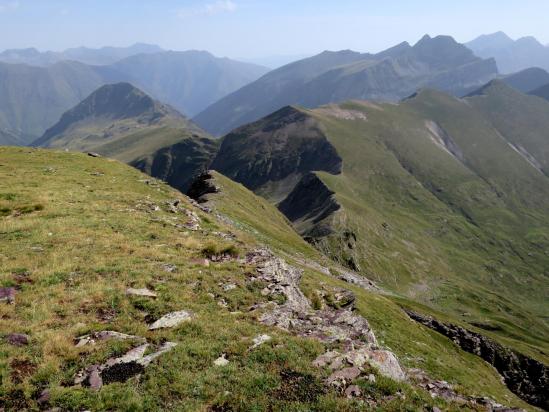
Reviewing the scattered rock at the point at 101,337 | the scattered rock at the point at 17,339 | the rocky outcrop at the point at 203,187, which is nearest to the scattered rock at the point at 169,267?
the scattered rock at the point at 101,337

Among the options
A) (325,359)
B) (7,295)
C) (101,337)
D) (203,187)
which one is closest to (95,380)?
(101,337)

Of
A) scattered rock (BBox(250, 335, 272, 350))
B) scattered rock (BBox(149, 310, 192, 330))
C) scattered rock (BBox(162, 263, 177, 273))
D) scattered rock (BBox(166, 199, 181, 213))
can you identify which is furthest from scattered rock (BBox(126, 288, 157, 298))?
scattered rock (BBox(166, 199, 181, 213))

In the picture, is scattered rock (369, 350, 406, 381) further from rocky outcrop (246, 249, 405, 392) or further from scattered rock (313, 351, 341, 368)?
scattered rock (313, 351, 341, 368)

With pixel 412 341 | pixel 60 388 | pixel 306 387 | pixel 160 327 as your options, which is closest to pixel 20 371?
pixel 60 388

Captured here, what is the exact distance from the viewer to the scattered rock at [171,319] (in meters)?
21.5

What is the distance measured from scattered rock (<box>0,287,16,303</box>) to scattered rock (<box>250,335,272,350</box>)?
1268 centimetres

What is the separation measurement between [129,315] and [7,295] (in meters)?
6.66

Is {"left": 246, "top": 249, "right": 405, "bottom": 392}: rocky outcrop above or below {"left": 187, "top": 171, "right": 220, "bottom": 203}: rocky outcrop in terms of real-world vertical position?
above

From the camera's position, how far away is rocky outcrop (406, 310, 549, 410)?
67.2 metres

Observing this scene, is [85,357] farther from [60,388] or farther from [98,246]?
[98,246]

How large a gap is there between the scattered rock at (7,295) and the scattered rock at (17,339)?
355cm

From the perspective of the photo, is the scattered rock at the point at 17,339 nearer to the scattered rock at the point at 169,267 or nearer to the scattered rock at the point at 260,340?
the scattered rock at the point at 169,267

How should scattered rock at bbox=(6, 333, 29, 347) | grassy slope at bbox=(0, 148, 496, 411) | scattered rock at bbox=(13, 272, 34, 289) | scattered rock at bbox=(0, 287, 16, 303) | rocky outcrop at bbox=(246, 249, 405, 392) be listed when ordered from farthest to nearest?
1. scattered rock at bbox=(13, 272, 34, 289)
2. scattered rock at bbox=(0, 287, 16, 303)
3. rocky outcrop at bbox=(246, 249, 405, 392)
4. scattered rock at bbox=(6, 333, 29, 347)
5. grassy slope at bbox=(0, 148, 496, 411)

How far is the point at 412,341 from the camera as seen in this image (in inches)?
1657
